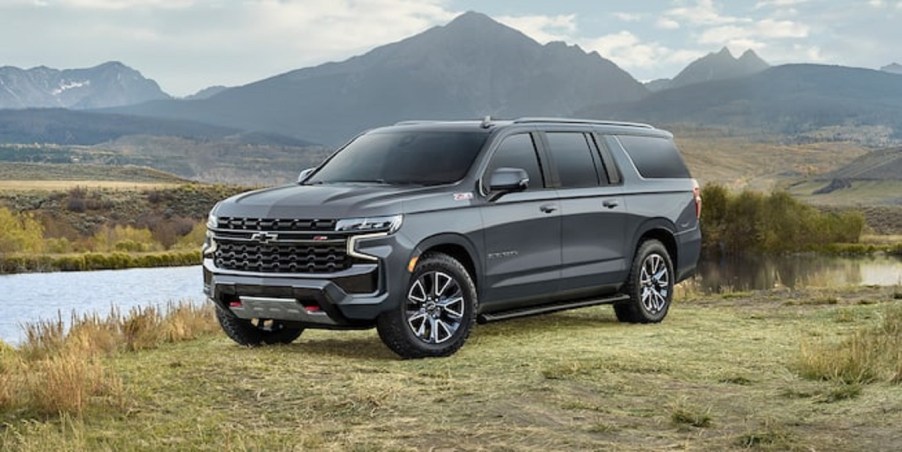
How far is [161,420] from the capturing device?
7777 millimetres

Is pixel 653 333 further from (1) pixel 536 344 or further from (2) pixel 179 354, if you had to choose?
(2) pixel 179 354

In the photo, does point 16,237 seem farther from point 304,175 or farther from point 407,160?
point 407,160

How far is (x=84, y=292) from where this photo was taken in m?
50.4

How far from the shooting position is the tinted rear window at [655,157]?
44.6 ft

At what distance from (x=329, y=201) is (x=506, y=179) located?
173 centimetres

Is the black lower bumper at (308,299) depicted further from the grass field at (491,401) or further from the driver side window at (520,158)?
the driver side window at (520,158)

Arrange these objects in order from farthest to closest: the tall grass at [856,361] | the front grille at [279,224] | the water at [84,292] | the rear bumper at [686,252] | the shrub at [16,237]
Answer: the shrub at [16,237], the water at [84,292], the rear bumper at [686,252], the front grille at [279,224], the tall grass at [856,361]

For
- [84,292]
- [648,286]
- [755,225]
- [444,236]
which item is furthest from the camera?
[755,225]

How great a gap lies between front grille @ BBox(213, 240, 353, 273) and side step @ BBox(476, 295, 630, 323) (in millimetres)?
1828

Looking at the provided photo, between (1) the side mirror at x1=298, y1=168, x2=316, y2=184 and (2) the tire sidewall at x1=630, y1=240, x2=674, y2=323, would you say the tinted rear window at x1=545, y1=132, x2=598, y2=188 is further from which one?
(1) the side mirror at x1=298, y1=168, x2=316, y2=184

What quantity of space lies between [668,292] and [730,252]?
78.9 m

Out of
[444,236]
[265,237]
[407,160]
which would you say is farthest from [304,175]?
[444,236]

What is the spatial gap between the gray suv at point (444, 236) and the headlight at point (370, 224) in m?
0.01

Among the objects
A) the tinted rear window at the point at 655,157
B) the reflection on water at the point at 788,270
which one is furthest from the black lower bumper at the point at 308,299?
the reflection on water at the point at 788,270
